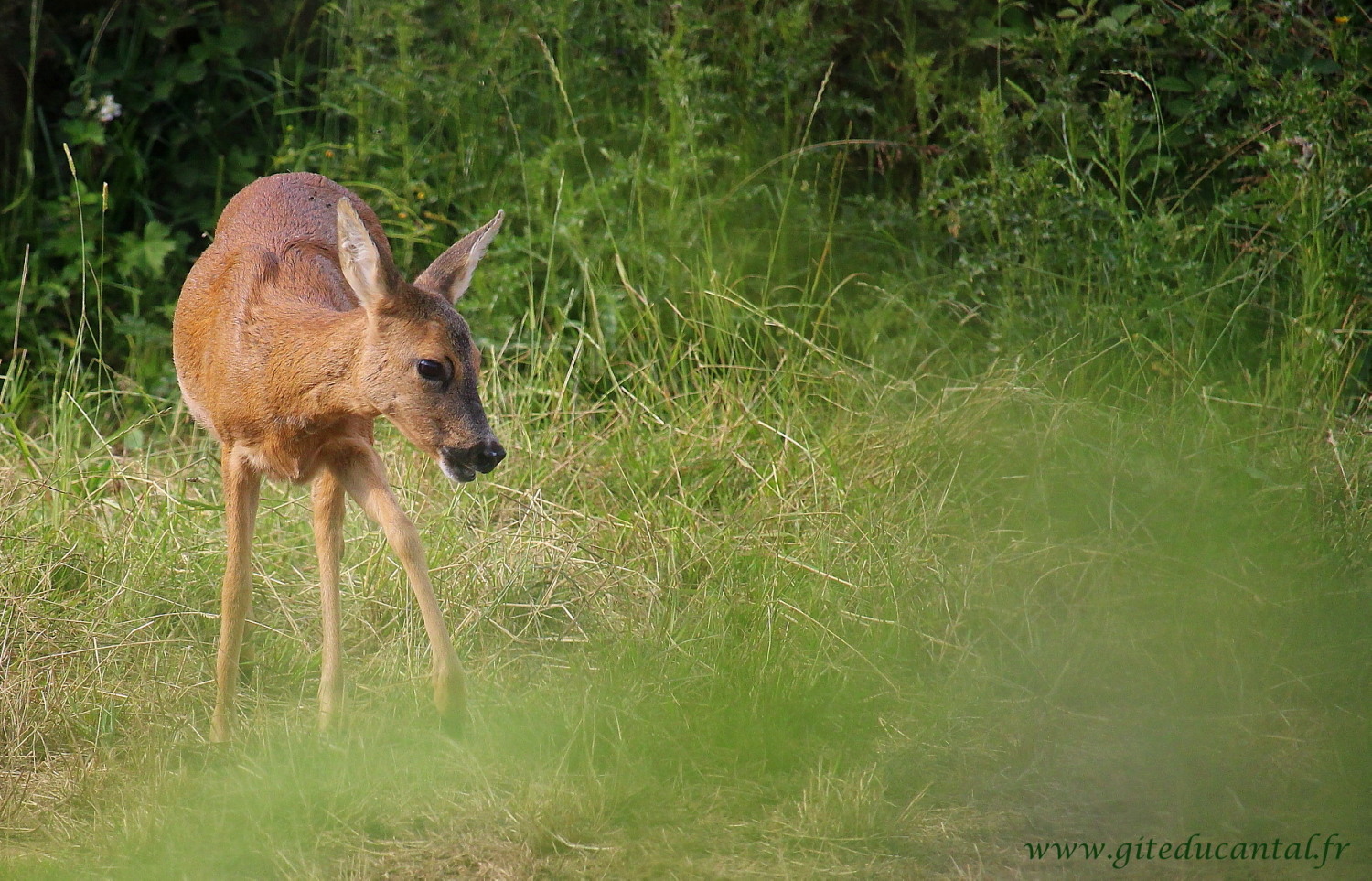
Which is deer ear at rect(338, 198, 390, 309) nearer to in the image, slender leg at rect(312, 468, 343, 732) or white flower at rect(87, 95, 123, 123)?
slender leg at rect(312, 468, 343, 732)

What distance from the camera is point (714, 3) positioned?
21.2ft

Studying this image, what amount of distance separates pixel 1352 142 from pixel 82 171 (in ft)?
16.7

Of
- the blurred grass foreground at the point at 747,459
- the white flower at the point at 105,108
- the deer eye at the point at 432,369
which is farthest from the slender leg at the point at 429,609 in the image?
the white flower at the point at 105,108

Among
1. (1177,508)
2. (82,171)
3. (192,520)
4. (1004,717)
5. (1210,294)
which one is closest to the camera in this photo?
(1004,717)

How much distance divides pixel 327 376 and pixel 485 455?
46cm

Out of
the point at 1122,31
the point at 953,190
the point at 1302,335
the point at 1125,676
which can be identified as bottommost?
the point at 1125,676

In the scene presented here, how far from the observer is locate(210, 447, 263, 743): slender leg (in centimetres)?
386

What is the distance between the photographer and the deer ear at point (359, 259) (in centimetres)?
339

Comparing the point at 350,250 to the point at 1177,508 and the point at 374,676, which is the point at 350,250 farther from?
the point at 1177,508

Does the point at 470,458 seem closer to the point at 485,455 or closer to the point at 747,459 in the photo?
the point at 485,455

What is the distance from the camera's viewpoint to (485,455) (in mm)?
3439

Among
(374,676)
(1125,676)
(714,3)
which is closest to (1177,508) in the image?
(1125,676)

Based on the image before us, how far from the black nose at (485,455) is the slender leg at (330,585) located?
2.04ft

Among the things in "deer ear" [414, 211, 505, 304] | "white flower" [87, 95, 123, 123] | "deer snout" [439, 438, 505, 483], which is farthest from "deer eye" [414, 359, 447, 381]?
"white flower" [87, 95, 123, 123]
